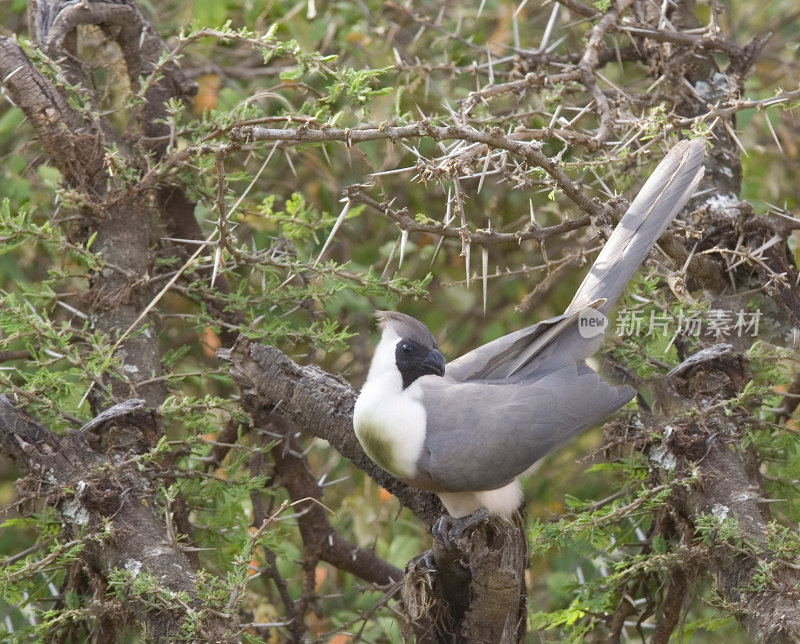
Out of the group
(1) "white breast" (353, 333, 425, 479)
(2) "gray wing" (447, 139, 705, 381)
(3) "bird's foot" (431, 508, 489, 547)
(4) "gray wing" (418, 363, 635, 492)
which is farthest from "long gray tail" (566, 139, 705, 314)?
(3) "bird's foot" (431, 508, 489, 547)

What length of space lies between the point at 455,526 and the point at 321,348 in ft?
2.76

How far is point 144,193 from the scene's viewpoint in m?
3.57

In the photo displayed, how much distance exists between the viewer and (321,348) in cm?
342

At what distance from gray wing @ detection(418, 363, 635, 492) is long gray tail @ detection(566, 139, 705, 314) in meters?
0.27

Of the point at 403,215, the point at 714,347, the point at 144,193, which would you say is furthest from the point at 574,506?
the point at 144,193

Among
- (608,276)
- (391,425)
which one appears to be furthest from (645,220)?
(391,425)

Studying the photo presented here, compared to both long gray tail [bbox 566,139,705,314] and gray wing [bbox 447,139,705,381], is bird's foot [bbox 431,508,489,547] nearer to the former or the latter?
Answer: gray wing [bbox 447,139,705,381]

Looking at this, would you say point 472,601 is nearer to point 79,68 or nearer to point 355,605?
point 355,605

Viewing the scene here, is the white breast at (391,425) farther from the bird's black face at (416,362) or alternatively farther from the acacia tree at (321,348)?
the acacia tree at (321,348)

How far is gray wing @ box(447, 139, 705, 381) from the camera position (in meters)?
3.06

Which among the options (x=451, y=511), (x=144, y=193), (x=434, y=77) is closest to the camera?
(x=451, y=511)

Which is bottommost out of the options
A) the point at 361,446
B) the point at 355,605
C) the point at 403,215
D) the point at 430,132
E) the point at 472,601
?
the point at 355,605

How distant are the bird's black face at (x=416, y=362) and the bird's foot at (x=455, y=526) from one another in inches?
18.2

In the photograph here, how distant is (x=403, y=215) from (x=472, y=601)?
1.15 meters
